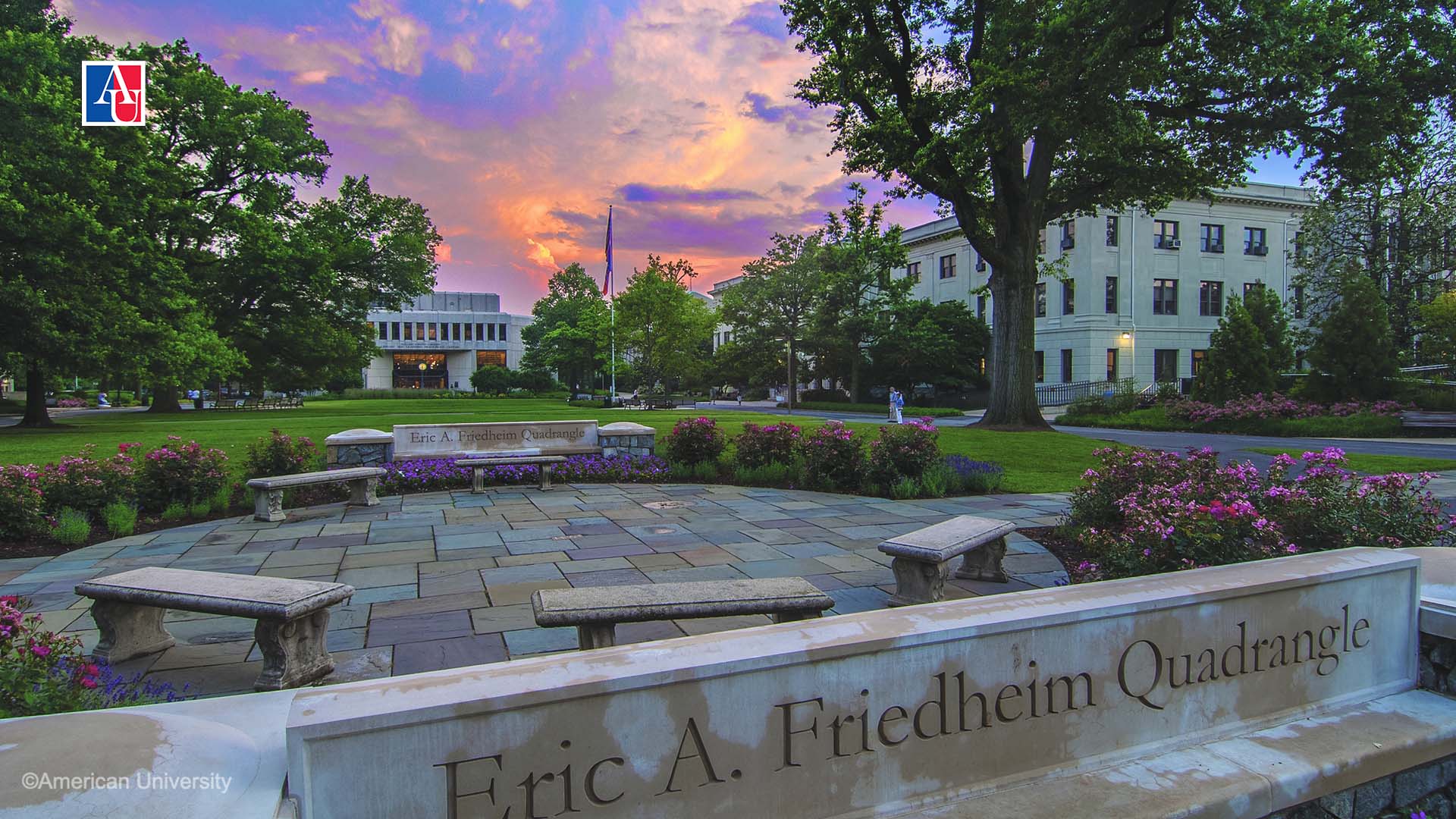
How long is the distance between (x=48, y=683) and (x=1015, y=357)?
2054 cm

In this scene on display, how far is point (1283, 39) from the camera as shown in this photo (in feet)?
48.9

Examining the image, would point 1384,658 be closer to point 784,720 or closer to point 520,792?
point 784,720

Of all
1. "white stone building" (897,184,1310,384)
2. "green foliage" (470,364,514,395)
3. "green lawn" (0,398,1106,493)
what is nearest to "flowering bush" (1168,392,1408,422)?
"green lawn" (0,398,1106,493)

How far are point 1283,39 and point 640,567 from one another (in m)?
17.2

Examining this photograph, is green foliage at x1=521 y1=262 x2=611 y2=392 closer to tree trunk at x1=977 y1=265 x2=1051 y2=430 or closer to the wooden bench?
tree trunk at x1=977 y1=265 x2=1051 y2=430

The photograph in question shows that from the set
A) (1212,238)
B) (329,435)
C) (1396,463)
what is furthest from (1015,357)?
(1212,238)

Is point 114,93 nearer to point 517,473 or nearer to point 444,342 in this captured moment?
point 517,473

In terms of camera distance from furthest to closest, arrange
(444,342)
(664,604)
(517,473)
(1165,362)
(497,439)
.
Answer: (444,342), (1165,362), (497,439), (517,473), (664,604)

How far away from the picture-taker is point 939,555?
4.79 metres

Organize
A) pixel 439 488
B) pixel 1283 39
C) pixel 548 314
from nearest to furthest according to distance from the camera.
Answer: pixel 439 488 < pixel 1283 39 < pixel 548 314

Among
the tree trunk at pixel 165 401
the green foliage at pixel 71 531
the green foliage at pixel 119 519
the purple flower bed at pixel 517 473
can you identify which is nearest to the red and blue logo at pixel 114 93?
the tree trunk at pixel 165 401

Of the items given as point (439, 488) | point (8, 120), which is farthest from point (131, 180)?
point (439, 488)

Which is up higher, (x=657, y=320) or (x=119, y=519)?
(x=657, y=320)

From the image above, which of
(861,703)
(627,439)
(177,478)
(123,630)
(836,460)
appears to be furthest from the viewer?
(627,439)
